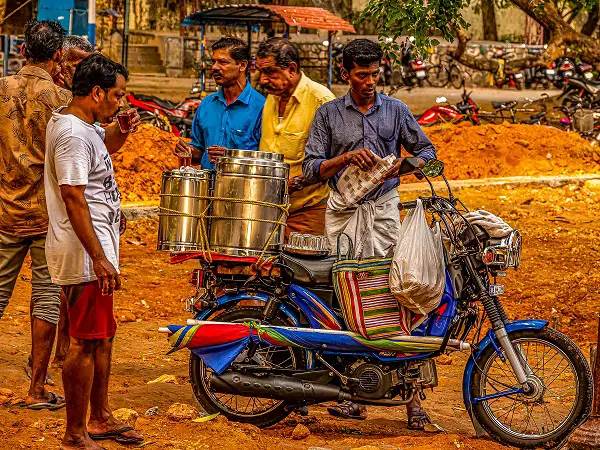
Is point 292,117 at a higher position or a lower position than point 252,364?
higher

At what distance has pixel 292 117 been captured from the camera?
20.2 feet

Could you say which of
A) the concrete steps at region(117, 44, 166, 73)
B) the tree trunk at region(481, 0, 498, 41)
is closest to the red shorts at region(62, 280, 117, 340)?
the concrete steps at region(117, 44, 166, 73)

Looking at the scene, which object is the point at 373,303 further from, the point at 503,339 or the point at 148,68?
the point at 148,68

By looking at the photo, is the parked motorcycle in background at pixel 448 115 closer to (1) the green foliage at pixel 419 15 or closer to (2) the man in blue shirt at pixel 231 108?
(1) the green foliage at pixel 419 15

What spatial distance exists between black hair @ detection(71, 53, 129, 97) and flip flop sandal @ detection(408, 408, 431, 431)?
99.3 inches

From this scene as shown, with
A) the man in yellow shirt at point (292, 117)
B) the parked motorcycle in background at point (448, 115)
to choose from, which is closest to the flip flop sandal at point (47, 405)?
the man in yellow shirt at point (292, 117)

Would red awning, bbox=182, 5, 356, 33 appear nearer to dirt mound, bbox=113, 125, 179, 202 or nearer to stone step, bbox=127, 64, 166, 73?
dirt mound, bbox=113, 125, 179, 202

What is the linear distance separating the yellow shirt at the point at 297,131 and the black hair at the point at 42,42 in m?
1.35

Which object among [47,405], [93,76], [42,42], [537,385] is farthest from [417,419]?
[42,42]

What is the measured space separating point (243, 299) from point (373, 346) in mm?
802

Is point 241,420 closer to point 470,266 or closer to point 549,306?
point 470,266

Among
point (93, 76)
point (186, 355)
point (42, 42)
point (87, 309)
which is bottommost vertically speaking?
point (186, 355)

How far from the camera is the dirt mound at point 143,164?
45.4 feet

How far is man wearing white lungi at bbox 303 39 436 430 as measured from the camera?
18.6 ft
